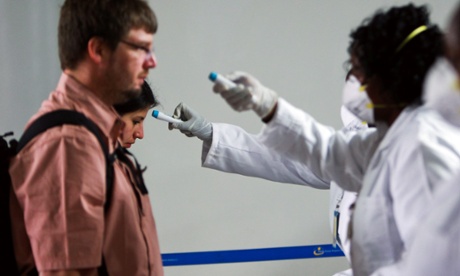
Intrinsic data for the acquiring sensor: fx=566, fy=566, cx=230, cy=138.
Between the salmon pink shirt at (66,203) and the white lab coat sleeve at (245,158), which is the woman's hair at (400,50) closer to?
the salmon pink shirt at (66,203)

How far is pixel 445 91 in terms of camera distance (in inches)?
37.1

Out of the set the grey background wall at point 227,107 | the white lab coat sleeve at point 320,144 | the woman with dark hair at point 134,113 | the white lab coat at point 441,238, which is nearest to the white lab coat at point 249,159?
the woman with dark hair at point 134,113

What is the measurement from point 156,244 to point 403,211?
23.0 inches

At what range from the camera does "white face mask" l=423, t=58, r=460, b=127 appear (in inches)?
36.7

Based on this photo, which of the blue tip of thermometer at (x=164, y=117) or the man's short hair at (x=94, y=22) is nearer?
the man's short hair at (x=94, y=22)

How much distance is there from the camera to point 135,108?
1.89m

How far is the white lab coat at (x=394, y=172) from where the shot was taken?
1.14 metres

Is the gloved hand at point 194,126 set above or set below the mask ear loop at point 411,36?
below

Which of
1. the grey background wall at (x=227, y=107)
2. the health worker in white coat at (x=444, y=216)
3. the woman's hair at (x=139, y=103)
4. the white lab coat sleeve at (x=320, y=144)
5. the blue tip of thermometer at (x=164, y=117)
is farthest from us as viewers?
the grey background wall at (x=227, y=107)

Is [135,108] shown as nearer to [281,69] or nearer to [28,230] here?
[28,230]

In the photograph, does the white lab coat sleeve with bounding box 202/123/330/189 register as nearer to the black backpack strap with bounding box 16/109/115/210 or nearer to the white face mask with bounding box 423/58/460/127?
the black backpack strap with bounding box 16/109/115/210

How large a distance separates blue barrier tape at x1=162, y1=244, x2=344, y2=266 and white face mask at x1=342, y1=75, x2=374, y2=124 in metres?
1.60

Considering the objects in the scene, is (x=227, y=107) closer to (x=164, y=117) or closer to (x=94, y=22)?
(x=164, y=117)

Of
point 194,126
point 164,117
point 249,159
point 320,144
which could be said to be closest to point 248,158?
point 249,159
